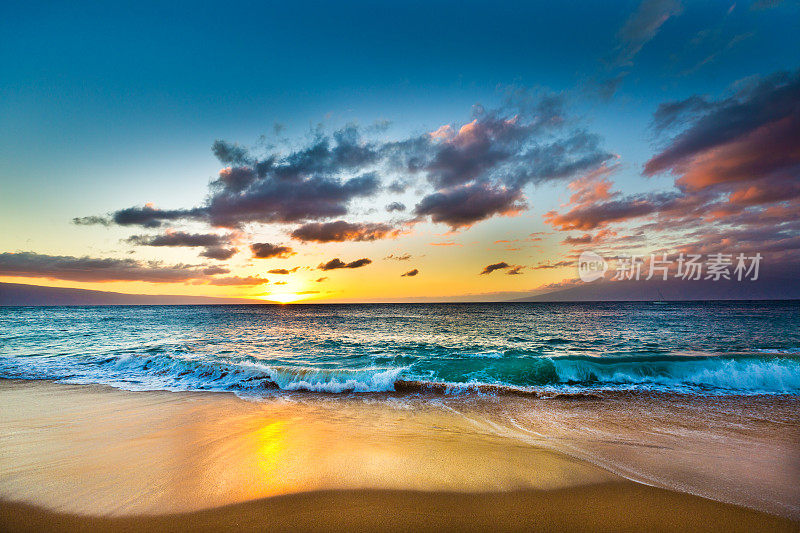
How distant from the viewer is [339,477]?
15.4ft

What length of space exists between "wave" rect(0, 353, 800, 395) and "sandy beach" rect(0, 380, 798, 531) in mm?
3435

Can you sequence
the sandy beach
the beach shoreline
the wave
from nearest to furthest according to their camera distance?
the beach shoreline < the sandy beach < the wave

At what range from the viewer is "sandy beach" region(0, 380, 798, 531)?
12.2 ft

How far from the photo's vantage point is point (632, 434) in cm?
666

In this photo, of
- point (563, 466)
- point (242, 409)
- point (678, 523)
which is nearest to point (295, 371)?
point (242, 409)

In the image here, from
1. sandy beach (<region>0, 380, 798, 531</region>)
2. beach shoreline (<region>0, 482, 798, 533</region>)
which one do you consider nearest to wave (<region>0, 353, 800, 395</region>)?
sandy beach (<region>0, 380, 798, 531</region>)

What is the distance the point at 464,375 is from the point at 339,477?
872cm

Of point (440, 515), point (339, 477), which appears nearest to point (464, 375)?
point (339, 477)

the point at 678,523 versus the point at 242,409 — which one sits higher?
the point at 678,523

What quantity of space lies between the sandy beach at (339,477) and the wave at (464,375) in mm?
3435

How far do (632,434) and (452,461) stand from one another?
167 inches

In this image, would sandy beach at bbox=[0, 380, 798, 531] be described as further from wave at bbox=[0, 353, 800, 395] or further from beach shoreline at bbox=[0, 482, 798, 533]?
wave at bbox=[0, 353, 800, 395]

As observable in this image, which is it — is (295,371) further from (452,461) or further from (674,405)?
(674,405)

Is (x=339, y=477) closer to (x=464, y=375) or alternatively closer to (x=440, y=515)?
(x=440, y=515)
